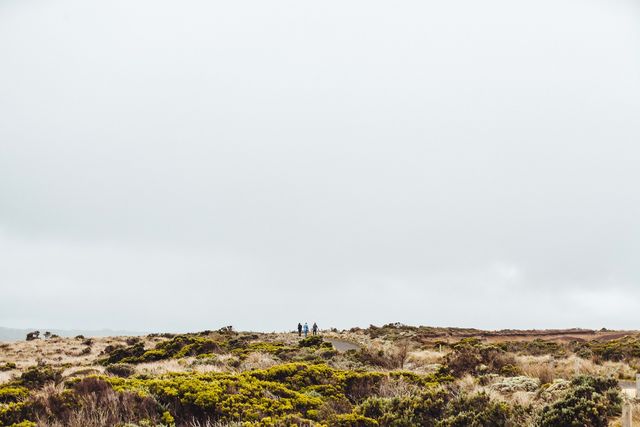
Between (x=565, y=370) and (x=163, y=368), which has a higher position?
(x=163, y=368)

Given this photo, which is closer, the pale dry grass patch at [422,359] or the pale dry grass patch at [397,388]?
the pale dry grass patch at [397,388]

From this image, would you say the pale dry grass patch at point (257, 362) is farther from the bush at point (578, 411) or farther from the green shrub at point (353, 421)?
the bush at point (578, 411)

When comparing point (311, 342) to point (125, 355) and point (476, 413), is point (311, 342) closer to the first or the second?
point (125, 355)


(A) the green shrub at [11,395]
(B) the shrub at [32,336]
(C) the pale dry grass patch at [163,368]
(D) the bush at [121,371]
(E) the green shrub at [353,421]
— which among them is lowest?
(B) the shrub at [32,336]

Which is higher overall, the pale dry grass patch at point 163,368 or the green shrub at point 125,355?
the pale dry grass patch at point 163,368

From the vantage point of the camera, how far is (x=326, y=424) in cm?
723

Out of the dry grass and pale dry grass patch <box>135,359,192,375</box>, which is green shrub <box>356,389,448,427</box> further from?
pale dry grass patch <box>135,359,192,375</box>

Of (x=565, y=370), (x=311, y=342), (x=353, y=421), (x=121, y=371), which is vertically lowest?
(x=311, y=342)

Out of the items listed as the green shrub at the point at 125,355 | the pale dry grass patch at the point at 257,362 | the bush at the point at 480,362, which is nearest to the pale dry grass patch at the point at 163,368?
the pale dry grass patch at the point at 257,362

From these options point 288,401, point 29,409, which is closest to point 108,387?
point 29,409

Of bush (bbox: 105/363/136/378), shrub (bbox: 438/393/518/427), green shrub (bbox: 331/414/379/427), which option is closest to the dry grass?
shrub (bbox: 438/393/518/427)

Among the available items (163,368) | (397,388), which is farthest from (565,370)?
(163,368)

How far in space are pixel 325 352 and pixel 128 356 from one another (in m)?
10.2

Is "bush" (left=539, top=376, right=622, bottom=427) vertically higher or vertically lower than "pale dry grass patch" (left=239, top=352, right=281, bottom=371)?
higher
